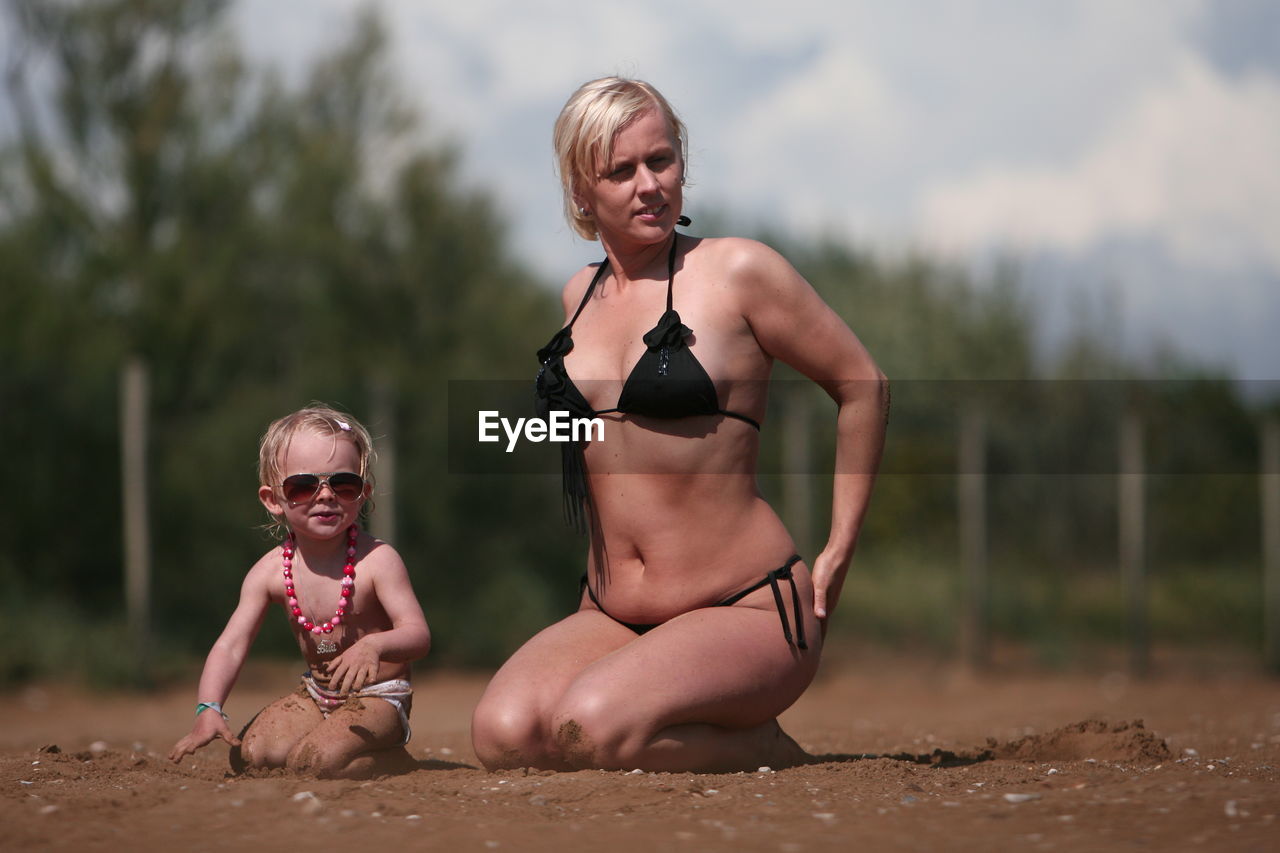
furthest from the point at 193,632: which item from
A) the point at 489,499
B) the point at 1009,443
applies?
the point at 1009,443

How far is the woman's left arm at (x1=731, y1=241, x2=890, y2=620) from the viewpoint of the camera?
366 centimetres

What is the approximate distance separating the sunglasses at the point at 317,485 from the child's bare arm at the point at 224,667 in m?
0.24

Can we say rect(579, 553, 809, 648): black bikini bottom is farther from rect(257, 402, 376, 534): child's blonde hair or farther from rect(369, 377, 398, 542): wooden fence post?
rect(369, 377, 398, 542): wooden fence post

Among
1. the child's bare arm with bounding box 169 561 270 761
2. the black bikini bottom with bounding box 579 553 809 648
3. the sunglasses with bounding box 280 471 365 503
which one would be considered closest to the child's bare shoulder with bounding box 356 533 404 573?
the sunglasses with bounding box 280 471 365 503

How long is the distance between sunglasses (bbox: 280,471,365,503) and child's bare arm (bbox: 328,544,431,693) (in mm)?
187

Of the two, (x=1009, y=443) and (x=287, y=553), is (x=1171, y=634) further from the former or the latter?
(x=287, y=553)

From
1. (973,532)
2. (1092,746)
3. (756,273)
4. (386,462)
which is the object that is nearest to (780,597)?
(756,273)

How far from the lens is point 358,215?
41.0 ft

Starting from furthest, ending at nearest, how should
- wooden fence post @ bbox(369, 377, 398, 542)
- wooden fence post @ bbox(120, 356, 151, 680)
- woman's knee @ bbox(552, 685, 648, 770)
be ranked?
1. wooden fence post @ bbox(369, 377, 398, 542)
2. wooden fence post @ bbox(120, 356, 151, 680)
3. woman's knee @ bbox(552, 685, 648, 770)

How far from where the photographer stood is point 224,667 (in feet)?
11.8

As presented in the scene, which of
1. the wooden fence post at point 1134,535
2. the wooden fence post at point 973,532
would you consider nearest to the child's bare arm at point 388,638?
the wooden fence post at point 973,532

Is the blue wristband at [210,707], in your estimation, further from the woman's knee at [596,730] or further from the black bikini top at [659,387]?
the black bikini top at [659,387]

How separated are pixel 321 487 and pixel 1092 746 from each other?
2.44 m

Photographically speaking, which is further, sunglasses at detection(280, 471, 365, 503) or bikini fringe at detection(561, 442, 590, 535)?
bikini fringe at detection(561, 442, 590, 535)
